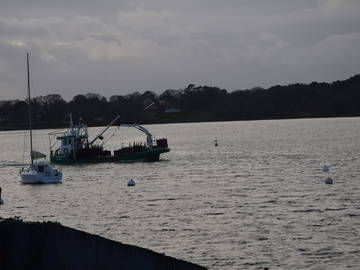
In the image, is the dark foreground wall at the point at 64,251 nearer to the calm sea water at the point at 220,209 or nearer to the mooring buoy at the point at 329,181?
the calm sea water at the point at 220,209

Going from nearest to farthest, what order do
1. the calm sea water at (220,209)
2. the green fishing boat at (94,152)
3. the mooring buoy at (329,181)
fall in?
the calm sea water at (220,209) → the mooring buoy at (329,181) → the green fishing boat at (94,152)

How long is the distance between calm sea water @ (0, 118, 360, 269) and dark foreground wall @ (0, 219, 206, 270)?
12875 millimetres

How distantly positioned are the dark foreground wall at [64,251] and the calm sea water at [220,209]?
Result: 42.2 feet

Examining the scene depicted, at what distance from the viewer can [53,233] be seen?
18.5 m

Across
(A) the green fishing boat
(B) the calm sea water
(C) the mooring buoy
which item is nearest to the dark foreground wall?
(B) the calm sea water

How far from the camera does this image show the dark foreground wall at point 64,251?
16.8 metres

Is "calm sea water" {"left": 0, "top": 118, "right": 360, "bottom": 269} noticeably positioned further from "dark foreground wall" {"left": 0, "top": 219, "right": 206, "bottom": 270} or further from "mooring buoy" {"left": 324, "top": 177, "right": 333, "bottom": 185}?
"dark foreground wall" {"left": 0, "top": 219, "right": 206, "bottom": 270}

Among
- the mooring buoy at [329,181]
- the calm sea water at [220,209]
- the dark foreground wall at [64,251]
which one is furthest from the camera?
the mooring buoy at [329,181]

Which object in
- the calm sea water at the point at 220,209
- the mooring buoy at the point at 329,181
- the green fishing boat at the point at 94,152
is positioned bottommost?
the calm sea water at the point at 220,209

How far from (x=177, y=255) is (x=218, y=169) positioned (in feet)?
174

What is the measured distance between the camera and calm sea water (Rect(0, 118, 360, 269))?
1305 inches

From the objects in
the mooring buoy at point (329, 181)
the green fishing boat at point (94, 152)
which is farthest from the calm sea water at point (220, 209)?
the green fishing boat at point (94, 152)

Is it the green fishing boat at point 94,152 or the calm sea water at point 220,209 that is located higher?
the green fishing boat at point 94,152

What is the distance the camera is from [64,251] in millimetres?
18203
